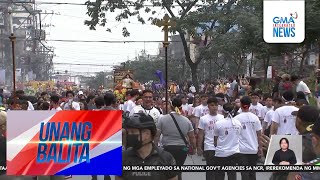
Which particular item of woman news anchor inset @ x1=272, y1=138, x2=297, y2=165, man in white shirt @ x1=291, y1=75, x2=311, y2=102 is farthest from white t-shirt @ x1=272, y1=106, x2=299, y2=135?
man in white shirt @ x1=291, y1=75, x2=311, y2=102

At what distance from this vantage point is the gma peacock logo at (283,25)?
9.60 m

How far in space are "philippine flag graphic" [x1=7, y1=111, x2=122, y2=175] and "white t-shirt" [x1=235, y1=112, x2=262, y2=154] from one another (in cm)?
405

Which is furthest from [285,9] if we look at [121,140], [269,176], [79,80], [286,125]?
[79,80]

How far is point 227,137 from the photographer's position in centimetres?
836

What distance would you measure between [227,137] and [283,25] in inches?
106

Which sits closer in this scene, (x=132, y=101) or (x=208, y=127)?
(x=208, y=127)

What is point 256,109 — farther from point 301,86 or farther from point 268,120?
point 301,86

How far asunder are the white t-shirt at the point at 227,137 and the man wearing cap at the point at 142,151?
11.5ft

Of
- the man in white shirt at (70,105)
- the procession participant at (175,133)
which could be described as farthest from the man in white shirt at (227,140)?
the man in white shirt at (70,105)

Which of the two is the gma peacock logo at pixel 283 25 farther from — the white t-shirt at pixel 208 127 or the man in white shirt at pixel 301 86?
the man in white shirt at pixel 301 86

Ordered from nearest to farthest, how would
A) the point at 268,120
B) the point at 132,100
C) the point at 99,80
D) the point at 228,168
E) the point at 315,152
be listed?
the point at 315,152 < the point at 228,168 < the point at 268,120 < the point at 132,100 < the point at 99,80

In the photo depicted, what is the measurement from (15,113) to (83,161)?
2.31ft

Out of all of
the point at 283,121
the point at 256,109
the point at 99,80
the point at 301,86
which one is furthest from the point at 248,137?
the point at 99,80

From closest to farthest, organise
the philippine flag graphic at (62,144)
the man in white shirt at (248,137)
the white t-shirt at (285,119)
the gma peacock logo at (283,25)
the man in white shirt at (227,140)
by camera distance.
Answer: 1. the philippine flag graphic at (62,144)
2. the man in white shirt at (227,140)
3. the man in white shirt at (248,137)
4. the white t-shirt at (285,119)
5. the gma peacock logo at (283,25)
